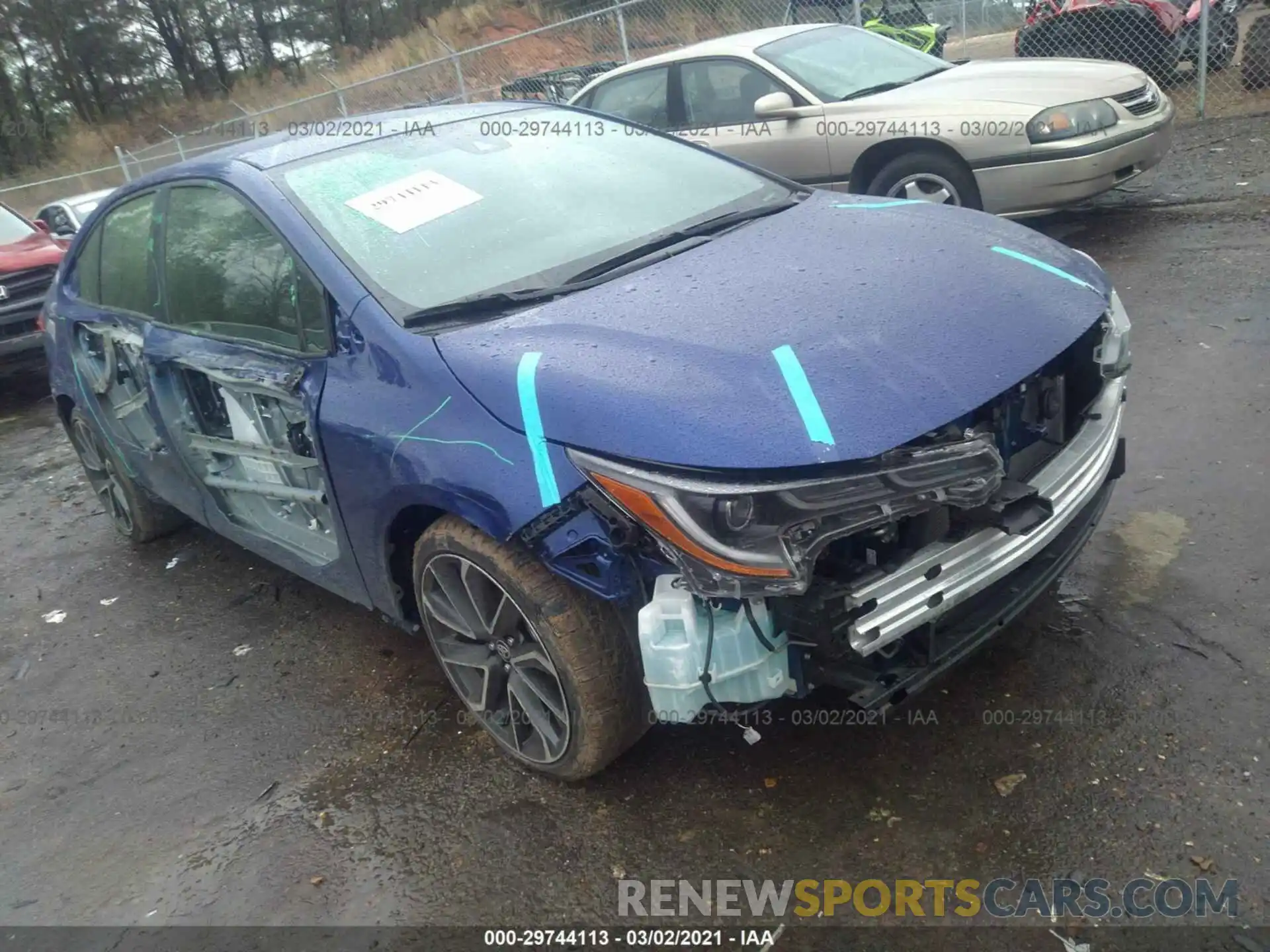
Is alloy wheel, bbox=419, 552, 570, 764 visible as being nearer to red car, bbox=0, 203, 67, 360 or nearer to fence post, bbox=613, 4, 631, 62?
red car, bbox=0, 203, 67, 360

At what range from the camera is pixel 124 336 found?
396 centimetres

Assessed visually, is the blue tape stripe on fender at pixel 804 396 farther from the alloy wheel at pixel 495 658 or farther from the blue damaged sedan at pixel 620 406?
the alloy wheel at pixel 495 658

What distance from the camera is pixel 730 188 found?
11.6 ft

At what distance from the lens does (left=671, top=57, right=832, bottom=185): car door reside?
6766mm

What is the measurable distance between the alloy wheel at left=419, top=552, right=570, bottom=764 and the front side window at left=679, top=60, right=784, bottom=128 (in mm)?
5311

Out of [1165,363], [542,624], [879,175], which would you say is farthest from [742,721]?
[879,175]

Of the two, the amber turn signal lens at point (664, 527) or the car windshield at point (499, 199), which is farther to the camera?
the car windshield at point (499, 199)

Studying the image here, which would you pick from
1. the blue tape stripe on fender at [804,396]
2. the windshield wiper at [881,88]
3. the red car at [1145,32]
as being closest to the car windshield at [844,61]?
the windshield wiper at [881,88]

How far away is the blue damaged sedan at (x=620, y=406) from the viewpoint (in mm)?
2146

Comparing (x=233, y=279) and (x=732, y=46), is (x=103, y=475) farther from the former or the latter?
(x=732, y=46)

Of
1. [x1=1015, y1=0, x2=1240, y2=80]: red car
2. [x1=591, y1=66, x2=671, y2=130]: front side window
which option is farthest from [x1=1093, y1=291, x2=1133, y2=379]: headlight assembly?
[x1=1015, y1=0, x2=1240, y2=80]: red car

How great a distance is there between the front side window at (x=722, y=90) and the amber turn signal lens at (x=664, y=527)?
5.52 meters

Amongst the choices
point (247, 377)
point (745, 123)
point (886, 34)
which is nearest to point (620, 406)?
point (247, 377)

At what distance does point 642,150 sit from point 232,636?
253 centimetres
